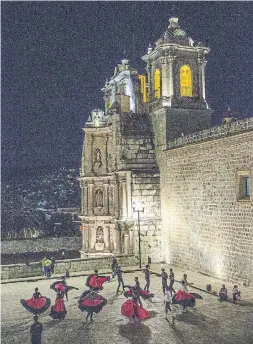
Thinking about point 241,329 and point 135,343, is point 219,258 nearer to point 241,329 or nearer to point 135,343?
point 241,329

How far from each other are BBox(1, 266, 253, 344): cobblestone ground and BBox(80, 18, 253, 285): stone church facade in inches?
176

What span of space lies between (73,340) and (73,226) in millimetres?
54289

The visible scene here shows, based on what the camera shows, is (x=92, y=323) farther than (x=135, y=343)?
Yes

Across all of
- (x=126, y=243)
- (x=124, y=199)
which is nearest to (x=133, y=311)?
(x=126, y=243)

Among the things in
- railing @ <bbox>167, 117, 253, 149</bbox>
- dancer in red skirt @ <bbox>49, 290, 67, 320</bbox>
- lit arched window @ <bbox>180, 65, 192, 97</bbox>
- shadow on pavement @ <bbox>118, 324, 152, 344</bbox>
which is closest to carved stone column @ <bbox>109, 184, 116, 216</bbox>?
Answer: railing @ <bbox>167, 117, 253, 149</bbox>

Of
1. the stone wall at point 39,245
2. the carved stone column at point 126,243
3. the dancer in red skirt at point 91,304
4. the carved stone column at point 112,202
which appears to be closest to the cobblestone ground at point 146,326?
the dancer in red skirt at point 91,304

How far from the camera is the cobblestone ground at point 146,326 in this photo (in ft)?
42.5

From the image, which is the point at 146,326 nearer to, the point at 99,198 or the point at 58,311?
the point at 58,311

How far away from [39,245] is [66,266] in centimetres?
2611

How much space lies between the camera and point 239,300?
17062mm

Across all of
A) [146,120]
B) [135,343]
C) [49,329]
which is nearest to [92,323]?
[49,329]

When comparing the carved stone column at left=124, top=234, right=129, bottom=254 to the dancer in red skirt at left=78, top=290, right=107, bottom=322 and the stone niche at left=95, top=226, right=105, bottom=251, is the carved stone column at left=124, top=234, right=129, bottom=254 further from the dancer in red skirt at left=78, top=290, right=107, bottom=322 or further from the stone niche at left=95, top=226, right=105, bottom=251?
the dancer in red skirt at left=78, top=290, right=107, bottom=322

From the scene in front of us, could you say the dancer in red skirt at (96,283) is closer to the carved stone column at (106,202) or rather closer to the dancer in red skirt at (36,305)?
the dancer in red skirt at (36,305)

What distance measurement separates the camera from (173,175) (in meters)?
26.6
